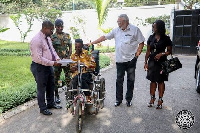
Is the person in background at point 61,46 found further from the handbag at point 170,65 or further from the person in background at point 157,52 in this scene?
the handbag at point 170,65

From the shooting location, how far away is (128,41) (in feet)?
16.7

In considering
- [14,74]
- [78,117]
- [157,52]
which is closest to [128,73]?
[157,52]

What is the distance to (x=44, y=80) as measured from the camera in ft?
15.9

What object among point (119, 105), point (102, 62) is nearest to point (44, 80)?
point (119, 105)

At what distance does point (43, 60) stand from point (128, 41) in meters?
1.86

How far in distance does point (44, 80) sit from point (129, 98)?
6.53ft

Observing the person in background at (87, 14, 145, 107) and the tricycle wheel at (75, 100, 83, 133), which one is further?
the person in background at (87, 14, 145, 107)

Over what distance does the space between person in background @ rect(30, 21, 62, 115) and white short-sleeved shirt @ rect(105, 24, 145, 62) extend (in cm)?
142

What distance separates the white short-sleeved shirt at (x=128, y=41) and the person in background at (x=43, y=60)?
1.42m

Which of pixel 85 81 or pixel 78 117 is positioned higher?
pixel 85 81

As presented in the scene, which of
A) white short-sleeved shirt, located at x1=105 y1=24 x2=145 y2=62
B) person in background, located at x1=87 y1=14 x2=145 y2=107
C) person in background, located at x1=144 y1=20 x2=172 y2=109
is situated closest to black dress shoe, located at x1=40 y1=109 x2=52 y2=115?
person in background, located at x1=87 y1=14 x2=145 y2=107

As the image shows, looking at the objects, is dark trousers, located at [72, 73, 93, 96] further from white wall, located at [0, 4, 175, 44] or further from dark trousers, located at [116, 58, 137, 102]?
white wall, located at [0, 4, 175, 44]

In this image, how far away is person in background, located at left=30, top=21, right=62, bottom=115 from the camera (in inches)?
178

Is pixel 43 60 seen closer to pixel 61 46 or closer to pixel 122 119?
pixel 61 46
